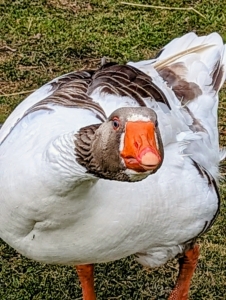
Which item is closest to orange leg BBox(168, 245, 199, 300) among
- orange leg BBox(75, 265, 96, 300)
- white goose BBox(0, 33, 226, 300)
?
white goose BBox(0, 33, 226, 300)

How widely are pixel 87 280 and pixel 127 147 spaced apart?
5.72 ft

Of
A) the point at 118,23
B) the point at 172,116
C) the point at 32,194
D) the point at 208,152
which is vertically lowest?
the point at 118,23

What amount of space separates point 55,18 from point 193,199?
121 inches

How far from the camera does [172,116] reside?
3.41 metres

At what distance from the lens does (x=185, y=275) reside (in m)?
3.82

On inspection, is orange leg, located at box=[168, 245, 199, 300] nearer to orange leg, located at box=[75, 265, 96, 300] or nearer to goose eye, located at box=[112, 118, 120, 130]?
orange leg, located at box=[75, 265, 96, 300]

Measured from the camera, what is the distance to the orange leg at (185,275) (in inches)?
148

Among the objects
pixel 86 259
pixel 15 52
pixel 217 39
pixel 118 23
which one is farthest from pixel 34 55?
pixel 86 259

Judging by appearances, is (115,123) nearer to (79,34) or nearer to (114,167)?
(114,167)

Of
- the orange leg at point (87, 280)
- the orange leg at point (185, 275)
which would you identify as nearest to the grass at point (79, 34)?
the orange leg at point (185, 275)

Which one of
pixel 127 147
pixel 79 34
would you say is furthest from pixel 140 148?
pixel 79 34

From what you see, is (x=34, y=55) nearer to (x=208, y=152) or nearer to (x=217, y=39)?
(x=217, y=39)

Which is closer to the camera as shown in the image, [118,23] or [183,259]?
[183,259]

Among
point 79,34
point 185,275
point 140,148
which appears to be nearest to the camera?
point 140,148
